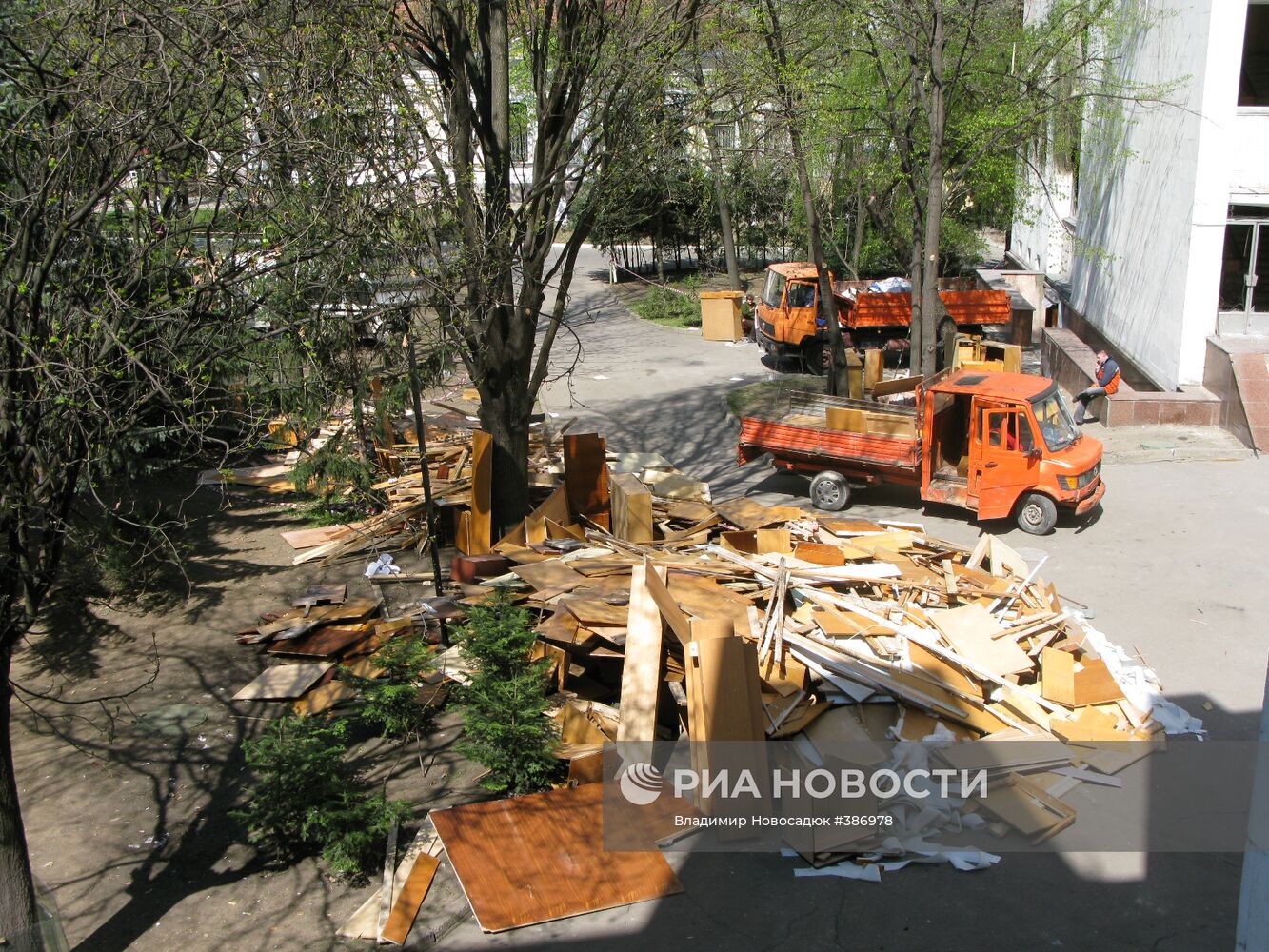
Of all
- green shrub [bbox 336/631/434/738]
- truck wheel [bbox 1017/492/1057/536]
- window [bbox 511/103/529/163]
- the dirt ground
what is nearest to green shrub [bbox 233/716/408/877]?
the dirt ground

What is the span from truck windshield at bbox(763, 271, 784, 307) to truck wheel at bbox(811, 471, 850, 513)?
897 cm

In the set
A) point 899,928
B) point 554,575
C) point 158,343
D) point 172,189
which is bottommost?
point 899,928

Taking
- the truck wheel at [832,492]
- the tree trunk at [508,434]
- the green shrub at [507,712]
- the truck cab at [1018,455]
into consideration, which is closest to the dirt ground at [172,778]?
the green shrub at [507,712]

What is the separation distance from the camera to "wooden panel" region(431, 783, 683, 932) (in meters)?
6.42

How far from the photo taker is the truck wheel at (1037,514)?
13.0 metres

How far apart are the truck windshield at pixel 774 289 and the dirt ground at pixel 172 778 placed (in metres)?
13.7

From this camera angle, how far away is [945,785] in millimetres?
7438

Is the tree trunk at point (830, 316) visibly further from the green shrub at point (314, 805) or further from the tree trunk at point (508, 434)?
the green shrub at point (314, 805)

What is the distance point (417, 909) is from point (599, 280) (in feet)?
100.0

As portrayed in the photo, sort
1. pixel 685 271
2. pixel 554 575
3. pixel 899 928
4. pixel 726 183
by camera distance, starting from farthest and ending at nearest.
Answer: pixel 685 271 → pixel 726 183 → pixel 554 575 → pixel 899 928

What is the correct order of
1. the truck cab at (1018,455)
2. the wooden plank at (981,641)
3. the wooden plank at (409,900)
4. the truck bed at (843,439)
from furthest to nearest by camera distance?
the truck bed at (843,439)
the truck cab at (1018,455)
the wooden plank at (981,641)
the wooden plank at (409,900)

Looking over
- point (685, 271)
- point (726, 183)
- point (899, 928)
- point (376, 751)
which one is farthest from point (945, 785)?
point (685, 271)

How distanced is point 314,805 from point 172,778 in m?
1.90

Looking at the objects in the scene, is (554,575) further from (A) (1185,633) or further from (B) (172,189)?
(A) (1185,633)
